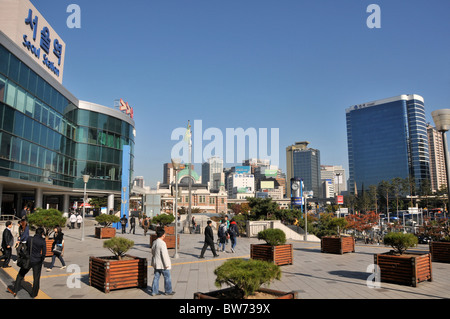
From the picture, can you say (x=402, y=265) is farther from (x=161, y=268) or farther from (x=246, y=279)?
(x=161, y=268)

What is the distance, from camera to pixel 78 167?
128ft

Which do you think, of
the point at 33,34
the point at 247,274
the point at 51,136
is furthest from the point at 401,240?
the point at 33,34

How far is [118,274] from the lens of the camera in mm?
8062

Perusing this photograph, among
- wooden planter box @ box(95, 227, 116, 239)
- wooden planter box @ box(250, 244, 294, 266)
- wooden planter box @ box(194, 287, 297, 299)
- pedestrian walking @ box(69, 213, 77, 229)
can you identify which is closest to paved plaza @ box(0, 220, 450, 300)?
wooden planter box @ box(250, 244, 294, 266)

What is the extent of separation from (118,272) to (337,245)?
10527 millimetres

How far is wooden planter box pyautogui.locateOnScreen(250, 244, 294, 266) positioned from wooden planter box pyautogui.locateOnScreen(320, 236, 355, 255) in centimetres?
382

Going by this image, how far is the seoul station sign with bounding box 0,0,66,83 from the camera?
28609mm

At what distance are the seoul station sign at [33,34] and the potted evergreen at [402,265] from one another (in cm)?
3222

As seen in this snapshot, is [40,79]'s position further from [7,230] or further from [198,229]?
[7,230]

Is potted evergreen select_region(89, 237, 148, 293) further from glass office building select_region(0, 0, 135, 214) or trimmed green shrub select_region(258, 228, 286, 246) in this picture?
glass office building select_region(0, 0, 135, 214)

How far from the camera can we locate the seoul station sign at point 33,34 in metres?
28.6

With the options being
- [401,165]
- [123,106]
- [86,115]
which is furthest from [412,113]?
[86,115]

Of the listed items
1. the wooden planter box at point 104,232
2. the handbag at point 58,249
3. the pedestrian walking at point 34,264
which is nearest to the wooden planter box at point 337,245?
the handbag at point 58,249
